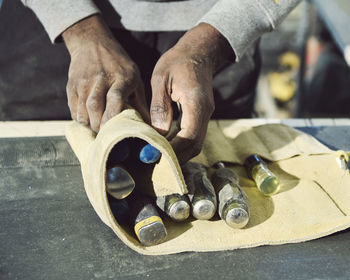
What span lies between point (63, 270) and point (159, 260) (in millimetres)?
178

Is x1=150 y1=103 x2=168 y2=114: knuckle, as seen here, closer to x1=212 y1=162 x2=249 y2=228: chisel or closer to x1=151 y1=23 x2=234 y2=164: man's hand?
x1=151 y1=23 x2=234 y2=164: man's hand

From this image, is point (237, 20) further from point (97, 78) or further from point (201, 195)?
point (201, 195)

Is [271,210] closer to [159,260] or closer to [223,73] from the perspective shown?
[159,260]

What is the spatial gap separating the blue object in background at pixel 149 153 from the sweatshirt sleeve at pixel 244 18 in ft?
1.61

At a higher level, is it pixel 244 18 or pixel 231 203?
pixel 244 18

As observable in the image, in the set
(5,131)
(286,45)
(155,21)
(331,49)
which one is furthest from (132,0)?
(286,45)

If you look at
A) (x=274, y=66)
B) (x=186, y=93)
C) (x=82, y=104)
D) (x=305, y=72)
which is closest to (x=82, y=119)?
(x=82, y=104)

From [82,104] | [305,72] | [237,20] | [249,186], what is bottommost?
[305,72]

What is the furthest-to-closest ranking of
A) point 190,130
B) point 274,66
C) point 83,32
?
1. point 274,66
2. point 83,32
3. point 190,130

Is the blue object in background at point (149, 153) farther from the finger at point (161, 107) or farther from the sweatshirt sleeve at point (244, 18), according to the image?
the sweatshirt sleeve at point (244, 18)

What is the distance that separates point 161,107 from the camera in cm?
97

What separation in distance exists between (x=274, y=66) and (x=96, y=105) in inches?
114

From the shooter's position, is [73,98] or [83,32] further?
[83,32]

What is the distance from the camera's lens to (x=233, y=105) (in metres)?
1.64
